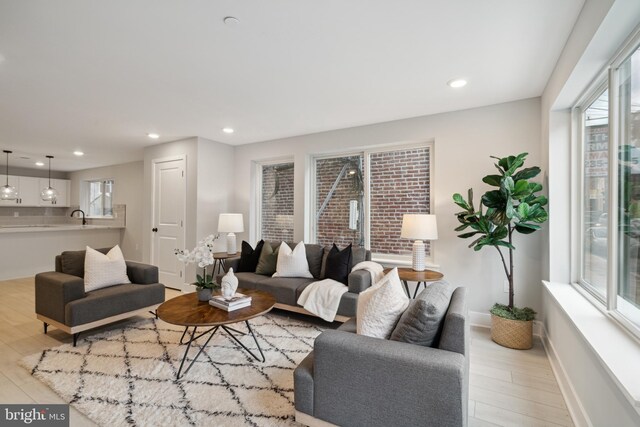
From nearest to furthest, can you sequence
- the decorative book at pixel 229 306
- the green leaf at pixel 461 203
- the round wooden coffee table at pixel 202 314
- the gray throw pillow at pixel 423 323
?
the gray throw pillow at pixel 423 323 → the round wooden coffee table at pixel 202 314 → the decorative book at pixel 229 306 → the green leaf at pixel 461 203

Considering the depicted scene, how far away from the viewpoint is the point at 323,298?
128 inches

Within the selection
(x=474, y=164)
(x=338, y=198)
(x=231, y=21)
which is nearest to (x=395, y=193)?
(x=338, y=198)

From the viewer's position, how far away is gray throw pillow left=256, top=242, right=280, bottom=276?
4074 millimetres

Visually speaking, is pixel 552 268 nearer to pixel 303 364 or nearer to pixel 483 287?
pixel 483 287

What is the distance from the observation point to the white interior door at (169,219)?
491 centimetres

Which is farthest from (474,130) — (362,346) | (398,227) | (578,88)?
(362,346)

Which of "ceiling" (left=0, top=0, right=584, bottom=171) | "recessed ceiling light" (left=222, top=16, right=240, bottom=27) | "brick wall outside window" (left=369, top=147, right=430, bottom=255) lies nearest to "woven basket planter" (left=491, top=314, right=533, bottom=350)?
"brick wall outside window" (left=369, top=147, right=430, bottom=255)

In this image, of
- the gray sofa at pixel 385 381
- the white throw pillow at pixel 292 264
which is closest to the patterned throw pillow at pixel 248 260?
the white throw pillow at pixel 292 264

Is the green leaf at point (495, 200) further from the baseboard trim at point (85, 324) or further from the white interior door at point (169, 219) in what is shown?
the white interior door at point (169, 219)

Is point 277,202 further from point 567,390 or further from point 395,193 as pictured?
point 567,390

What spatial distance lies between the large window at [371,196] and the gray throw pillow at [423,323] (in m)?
2.40

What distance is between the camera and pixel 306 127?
426cm

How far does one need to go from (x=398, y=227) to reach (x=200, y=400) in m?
2.94

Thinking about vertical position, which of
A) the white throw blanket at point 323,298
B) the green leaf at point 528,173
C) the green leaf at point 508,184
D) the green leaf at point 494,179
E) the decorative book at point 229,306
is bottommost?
the white throw blanket at point 323,298
